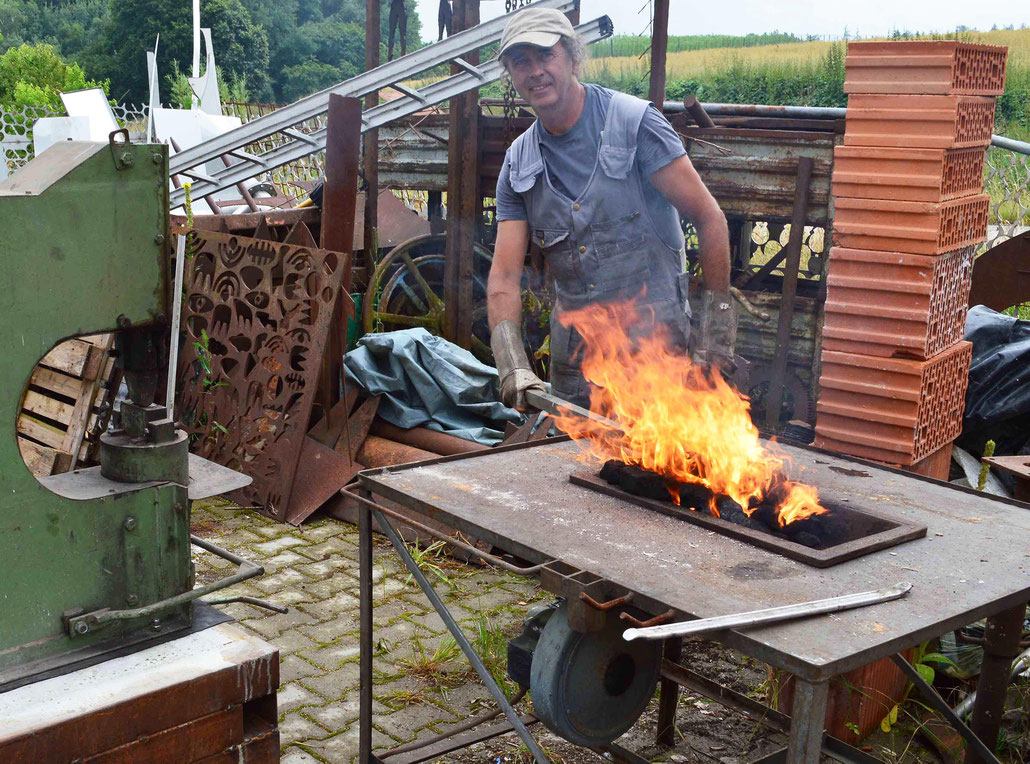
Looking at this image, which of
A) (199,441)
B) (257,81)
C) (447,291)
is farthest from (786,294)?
(257,81)

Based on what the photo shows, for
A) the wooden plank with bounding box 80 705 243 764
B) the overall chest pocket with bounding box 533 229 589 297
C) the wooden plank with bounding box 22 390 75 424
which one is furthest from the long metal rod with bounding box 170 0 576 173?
the wooden plank with bounding box 80 705 243 764

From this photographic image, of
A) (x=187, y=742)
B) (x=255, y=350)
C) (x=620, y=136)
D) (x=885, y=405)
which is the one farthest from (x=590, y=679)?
(x=255, y=350)

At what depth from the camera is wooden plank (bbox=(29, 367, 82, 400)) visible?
5574mm

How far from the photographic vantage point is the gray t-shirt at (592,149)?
3852 mm

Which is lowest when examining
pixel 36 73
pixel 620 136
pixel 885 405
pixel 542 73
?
pixel 885 405

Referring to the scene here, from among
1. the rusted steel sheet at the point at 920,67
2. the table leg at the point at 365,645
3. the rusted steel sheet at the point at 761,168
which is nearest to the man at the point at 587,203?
the rusted steel sheet at the point at 920,67

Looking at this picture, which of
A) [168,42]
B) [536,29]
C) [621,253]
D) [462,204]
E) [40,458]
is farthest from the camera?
[168,42]

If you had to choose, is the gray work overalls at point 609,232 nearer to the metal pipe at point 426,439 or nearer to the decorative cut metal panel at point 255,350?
the metal pipe at point 426,439

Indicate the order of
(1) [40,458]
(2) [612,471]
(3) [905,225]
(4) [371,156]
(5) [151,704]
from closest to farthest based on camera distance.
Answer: (5) [151,704], (2) [612,471], (3) [905,225], (1) [40,458], (4) [371,156]

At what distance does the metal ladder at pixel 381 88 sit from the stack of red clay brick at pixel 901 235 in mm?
3239

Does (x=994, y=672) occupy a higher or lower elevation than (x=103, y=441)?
lower

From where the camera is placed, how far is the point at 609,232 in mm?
3973

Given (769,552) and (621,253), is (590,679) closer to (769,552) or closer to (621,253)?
(769,552)

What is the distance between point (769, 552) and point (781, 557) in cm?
4
